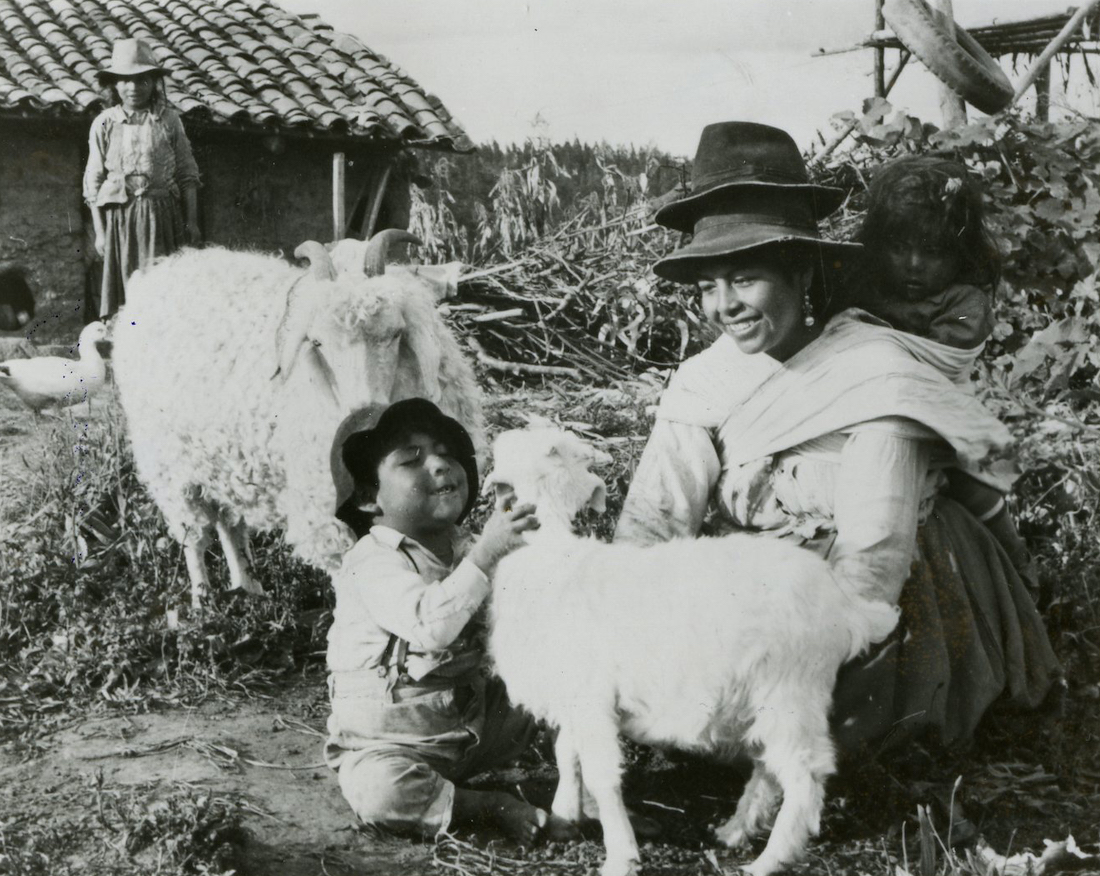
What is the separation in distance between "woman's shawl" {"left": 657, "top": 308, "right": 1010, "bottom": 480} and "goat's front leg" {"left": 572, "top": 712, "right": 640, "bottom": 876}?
0.99 metres

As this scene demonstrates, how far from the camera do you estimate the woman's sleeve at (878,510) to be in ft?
9.84

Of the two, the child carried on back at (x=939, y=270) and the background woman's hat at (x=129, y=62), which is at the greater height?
the background woman's hat at (x=129, y=62)

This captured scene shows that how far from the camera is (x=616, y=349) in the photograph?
9.16 metres

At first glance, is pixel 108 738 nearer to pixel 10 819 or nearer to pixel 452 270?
pixel 10 819

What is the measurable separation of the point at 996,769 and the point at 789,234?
5.45 ft

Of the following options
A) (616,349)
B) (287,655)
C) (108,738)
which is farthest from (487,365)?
(108,738)

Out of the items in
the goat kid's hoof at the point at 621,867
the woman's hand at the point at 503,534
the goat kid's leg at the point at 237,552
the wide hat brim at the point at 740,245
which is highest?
the wide hat brim at the point at 740,245

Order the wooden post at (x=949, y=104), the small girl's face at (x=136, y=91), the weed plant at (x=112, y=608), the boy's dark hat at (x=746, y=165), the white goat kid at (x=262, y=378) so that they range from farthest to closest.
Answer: the small girl's face at (x=136, y=91) → the wooden post at (x=949, y=104) → the white goat kid at (x=262, y=378) → the weed plant at (x=112, y=608) → the boy's dark hat at (x=746, y=165)

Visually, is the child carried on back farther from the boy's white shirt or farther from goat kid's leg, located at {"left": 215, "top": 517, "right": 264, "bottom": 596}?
goat kid's leg, located at {"left": 215, "top": 517, "right": 264, "bottom": 596}

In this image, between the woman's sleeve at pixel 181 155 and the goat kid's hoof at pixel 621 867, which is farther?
the woman's sleeve at pixel 181 155

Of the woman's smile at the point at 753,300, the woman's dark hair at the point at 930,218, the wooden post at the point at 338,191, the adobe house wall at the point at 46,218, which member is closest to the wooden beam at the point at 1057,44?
the woman's dark hair at the point at 930,218

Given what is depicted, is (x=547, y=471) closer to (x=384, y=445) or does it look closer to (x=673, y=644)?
(x=673, y=644)

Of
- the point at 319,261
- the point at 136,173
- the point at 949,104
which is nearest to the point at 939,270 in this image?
the point at 319,261

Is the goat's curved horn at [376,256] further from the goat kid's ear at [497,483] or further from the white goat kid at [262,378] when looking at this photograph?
the goat kid's ear at [497,483]
